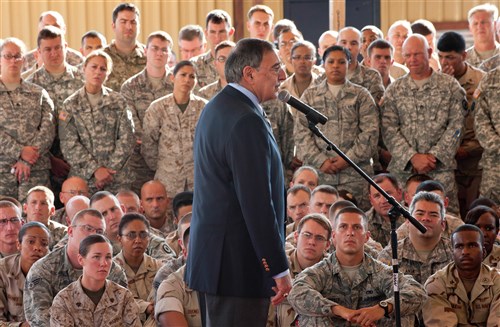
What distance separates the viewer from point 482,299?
509 centimetres

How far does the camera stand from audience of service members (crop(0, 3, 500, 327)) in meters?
5.05

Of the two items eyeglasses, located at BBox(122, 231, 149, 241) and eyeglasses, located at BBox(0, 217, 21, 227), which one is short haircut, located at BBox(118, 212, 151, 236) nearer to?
eyeglasses, located at BBox(122, 231, 149, 241)

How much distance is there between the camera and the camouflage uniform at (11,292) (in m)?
5.55

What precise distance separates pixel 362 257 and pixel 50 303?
162 cm

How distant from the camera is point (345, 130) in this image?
6691 millimetres

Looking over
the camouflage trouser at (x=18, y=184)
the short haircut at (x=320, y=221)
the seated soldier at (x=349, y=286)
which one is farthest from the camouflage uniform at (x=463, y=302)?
the camouflage trouser at (x=18, y=184)

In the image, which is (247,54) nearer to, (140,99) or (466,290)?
(466,290)

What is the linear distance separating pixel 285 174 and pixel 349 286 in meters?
2.22

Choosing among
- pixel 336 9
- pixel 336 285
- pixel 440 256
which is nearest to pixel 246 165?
pixel 336 285

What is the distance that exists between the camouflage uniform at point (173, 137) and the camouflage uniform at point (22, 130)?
0.69 meters

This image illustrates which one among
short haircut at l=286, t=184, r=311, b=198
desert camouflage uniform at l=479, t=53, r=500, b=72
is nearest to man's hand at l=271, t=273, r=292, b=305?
short haircut at l=286, t=184, r=311, b=198

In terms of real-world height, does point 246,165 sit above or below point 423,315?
above

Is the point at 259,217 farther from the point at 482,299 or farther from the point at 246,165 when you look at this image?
the point at 482,299

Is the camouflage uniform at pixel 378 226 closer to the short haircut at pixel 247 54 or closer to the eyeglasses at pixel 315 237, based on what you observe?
the eyeglasses at pixel 315 237
